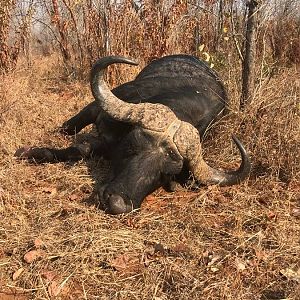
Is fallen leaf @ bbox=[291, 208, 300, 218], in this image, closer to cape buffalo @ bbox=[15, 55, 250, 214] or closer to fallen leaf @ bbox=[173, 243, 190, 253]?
cape buffalo @ bbox=[15, 55, 250, 214]

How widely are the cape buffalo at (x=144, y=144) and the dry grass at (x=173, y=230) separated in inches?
5.6

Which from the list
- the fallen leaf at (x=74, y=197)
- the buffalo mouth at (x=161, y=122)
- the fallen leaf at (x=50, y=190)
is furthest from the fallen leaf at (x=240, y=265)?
the fallen leaf at (x=50, y=190)

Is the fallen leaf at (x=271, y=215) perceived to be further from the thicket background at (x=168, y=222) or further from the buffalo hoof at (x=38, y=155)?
the buffalo hoof at (x=38, y=155)

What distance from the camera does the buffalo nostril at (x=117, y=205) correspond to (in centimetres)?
328

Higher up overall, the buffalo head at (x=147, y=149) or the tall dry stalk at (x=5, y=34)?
the tall dry stalk at (x=5, y=34)

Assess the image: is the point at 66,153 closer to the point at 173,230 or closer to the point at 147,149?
the point at 147,149

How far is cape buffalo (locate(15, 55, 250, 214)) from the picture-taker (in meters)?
3.45

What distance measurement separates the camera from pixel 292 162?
422 cm

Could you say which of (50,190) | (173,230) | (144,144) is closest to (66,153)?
(50,190)

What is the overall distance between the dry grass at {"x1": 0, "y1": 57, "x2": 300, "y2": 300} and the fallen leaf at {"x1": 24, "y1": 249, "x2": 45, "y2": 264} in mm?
14

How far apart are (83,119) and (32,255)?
2.47 metres

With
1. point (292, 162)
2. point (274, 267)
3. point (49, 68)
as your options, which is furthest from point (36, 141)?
point (49, 68)

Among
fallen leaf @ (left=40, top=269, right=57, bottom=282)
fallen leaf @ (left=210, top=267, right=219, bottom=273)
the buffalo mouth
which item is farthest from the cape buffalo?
fallen leaf @ (left=210, top=267, right=219, bottom=273)

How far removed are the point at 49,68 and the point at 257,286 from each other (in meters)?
9.43
